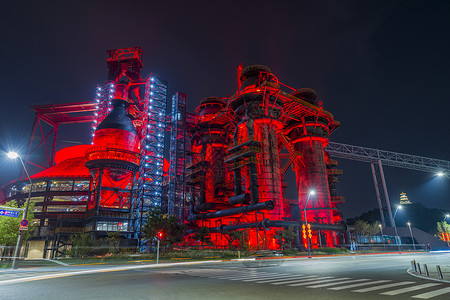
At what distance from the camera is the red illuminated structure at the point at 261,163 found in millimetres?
54094

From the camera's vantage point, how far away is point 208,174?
76000mm

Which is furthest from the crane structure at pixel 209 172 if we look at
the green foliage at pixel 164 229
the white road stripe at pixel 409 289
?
the white road stripe at pixel 409 289

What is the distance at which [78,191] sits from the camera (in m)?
73.0

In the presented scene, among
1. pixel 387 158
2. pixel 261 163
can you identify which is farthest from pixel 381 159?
pixel 261 163

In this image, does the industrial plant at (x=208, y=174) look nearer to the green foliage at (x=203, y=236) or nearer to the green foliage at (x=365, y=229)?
the green foliage at (x=203, y=236)

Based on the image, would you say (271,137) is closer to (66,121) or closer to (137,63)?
(137,63)

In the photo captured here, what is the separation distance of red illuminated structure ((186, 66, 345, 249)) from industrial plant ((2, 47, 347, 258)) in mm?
251

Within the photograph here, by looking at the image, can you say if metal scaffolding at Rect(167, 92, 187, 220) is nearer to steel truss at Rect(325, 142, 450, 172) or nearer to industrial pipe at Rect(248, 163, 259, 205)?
Result: industrial pipe at Rect(248, 163, 259, 205)

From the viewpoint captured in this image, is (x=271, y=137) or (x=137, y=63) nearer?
(x=271, y=137)

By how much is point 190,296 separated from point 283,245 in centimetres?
4157

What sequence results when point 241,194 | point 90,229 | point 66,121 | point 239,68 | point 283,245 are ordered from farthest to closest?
1. point 66,121
2. point 239,68
3. point 90,229
4. point 241,194
5. point 283,245

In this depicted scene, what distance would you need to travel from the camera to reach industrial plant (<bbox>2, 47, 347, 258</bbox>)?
185 feet

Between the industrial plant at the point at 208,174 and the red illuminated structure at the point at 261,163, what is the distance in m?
0.25

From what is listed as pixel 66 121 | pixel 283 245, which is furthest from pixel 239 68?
pixel 66 121
